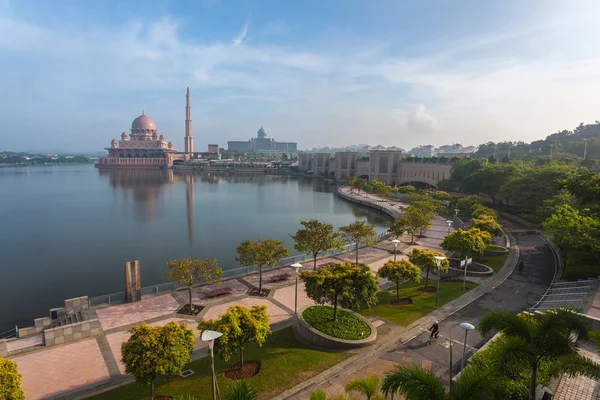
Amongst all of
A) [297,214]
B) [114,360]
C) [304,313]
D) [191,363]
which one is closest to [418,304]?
[304,313]

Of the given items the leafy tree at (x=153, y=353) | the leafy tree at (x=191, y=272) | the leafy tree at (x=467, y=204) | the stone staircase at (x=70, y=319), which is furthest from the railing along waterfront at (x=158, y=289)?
the leafy tree at (x=467, y=204)

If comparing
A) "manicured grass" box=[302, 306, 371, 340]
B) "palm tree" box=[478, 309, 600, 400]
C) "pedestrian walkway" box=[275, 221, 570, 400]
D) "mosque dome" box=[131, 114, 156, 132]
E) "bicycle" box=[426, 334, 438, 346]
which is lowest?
"pedestrian walkway" box=[275, 221, 570, 400]

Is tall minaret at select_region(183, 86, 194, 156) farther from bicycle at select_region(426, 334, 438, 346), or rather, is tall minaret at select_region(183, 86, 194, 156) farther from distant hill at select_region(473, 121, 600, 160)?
bicycle at select_region(426, 334, 438, 346)

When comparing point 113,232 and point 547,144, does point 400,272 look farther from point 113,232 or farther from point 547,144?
point 547,144

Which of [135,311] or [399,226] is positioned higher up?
[399,226]

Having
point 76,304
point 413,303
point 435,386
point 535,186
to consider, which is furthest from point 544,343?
point 535,186

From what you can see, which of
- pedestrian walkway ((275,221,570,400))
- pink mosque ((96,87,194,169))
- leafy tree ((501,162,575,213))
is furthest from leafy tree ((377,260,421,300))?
pink mosque ((96,87,194,169))
